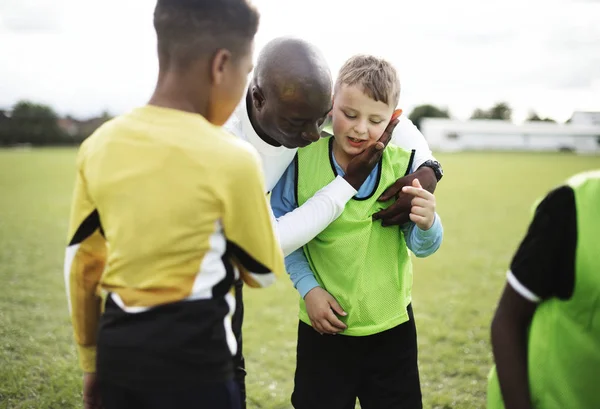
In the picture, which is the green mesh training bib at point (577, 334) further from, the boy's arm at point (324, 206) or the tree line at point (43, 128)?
the tree line at point (43, 128)

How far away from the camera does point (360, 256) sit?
211 centimetres

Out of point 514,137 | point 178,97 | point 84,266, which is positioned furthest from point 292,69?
point 514,137

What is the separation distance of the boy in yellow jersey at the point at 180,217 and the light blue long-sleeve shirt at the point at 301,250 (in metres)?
0.78

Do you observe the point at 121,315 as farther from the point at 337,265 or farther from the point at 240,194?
the point at 337,265

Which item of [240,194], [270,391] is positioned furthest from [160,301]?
[270,391]

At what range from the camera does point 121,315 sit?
138 cm

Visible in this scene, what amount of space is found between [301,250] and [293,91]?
72 centimetres

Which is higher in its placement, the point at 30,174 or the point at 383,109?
the point at 383,109

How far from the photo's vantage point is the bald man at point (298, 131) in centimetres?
197

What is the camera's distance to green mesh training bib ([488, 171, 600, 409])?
48.2 inches

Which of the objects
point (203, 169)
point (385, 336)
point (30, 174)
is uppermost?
point (203, 169)

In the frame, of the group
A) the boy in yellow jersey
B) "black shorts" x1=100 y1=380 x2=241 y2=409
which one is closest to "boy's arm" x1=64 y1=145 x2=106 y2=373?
the boy in yellow jersey

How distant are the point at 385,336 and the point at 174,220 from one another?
1.24 meters

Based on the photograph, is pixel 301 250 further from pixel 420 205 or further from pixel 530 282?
pixel 530 282
